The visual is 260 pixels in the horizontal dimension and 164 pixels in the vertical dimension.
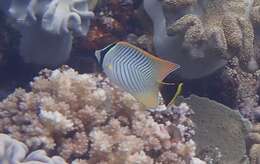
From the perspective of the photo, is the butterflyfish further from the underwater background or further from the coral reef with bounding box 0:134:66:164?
the coral reef with bounding box 0:134:66:164

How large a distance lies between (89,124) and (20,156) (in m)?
0.65

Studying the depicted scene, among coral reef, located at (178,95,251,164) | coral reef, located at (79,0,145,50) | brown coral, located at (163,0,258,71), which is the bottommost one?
coral reef, located at (178,95,251,164)

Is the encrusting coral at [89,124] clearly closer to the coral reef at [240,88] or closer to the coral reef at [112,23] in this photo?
the coral reef at [112,23]

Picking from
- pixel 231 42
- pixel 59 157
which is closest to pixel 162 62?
pixel 59 157

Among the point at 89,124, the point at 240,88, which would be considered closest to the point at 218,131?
the point at 240,88

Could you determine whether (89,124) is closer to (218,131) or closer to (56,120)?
(56,120)

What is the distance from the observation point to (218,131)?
4.15 meters

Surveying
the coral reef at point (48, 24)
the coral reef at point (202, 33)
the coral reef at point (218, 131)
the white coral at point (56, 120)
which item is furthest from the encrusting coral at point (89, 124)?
the coral reef at point (202, 33)

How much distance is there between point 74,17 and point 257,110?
2.65 meters

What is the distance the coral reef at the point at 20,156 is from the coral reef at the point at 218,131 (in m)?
1.66

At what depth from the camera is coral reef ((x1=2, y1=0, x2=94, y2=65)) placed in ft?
11.3

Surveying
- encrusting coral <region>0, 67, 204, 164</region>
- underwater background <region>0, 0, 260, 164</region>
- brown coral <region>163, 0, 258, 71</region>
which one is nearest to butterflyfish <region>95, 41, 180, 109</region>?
underwater background <region>0, 0, 260, 164</region>

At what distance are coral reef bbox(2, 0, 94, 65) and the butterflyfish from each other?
3.82 ft

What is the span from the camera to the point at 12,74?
4.16m
